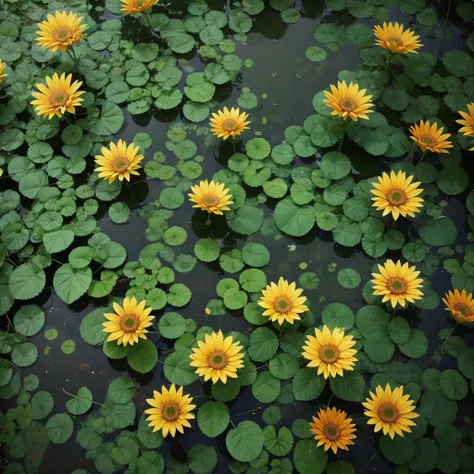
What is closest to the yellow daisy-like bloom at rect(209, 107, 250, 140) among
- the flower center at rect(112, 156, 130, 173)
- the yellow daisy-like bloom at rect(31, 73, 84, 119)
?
the flower center at rect(112, 156, 130, 173)

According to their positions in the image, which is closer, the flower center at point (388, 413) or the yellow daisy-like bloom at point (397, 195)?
the flower center at point (388, 413)

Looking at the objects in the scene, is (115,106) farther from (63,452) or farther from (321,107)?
(63,452)

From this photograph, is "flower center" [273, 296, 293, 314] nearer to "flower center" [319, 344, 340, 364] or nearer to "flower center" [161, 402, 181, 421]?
"flower center" [319, 344, 340, 364]

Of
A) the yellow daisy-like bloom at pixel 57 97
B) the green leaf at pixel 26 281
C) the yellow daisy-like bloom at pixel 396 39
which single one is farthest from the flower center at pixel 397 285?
the yellow daisy-like bloom at pixel 57 97

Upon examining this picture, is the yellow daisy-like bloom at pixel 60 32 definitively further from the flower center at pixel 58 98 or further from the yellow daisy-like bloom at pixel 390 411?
the yellow daisy-like bloom at pixel 390 411

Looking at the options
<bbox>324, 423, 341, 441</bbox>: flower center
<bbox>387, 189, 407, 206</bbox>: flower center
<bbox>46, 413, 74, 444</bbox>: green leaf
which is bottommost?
<bbox>46, 413, 74, 444</bbox>: green leaf
